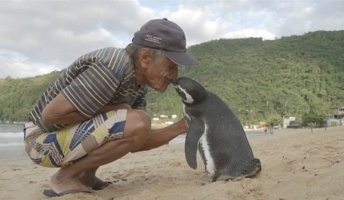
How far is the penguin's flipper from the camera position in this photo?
105 inches

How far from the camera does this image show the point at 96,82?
2396 millimetres

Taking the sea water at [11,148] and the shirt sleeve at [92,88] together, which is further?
the sea water at [11,148]

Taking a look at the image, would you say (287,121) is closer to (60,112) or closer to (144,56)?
(144,56)

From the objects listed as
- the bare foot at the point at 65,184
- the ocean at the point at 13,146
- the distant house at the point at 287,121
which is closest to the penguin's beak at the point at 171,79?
the bare foot at the point at 65,184

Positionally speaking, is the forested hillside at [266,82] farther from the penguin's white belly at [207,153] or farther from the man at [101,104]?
the man at [101,104]

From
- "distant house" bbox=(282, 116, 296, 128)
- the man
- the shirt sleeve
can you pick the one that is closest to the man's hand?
the man

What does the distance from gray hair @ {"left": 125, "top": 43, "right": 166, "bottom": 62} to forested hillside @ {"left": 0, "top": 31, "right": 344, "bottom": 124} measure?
50.6 metres

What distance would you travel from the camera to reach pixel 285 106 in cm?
6400

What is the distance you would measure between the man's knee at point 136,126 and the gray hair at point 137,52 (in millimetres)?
361

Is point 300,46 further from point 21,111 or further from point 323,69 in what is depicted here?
point 21,111

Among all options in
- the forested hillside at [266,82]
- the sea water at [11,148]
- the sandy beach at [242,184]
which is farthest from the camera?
the forested hillside at [266,82]

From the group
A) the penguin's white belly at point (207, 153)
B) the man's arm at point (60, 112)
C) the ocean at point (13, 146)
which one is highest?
the man's arm at point (60, 112)

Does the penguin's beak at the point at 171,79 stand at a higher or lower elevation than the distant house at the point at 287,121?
higher

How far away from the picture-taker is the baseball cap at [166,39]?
8.00 ft
